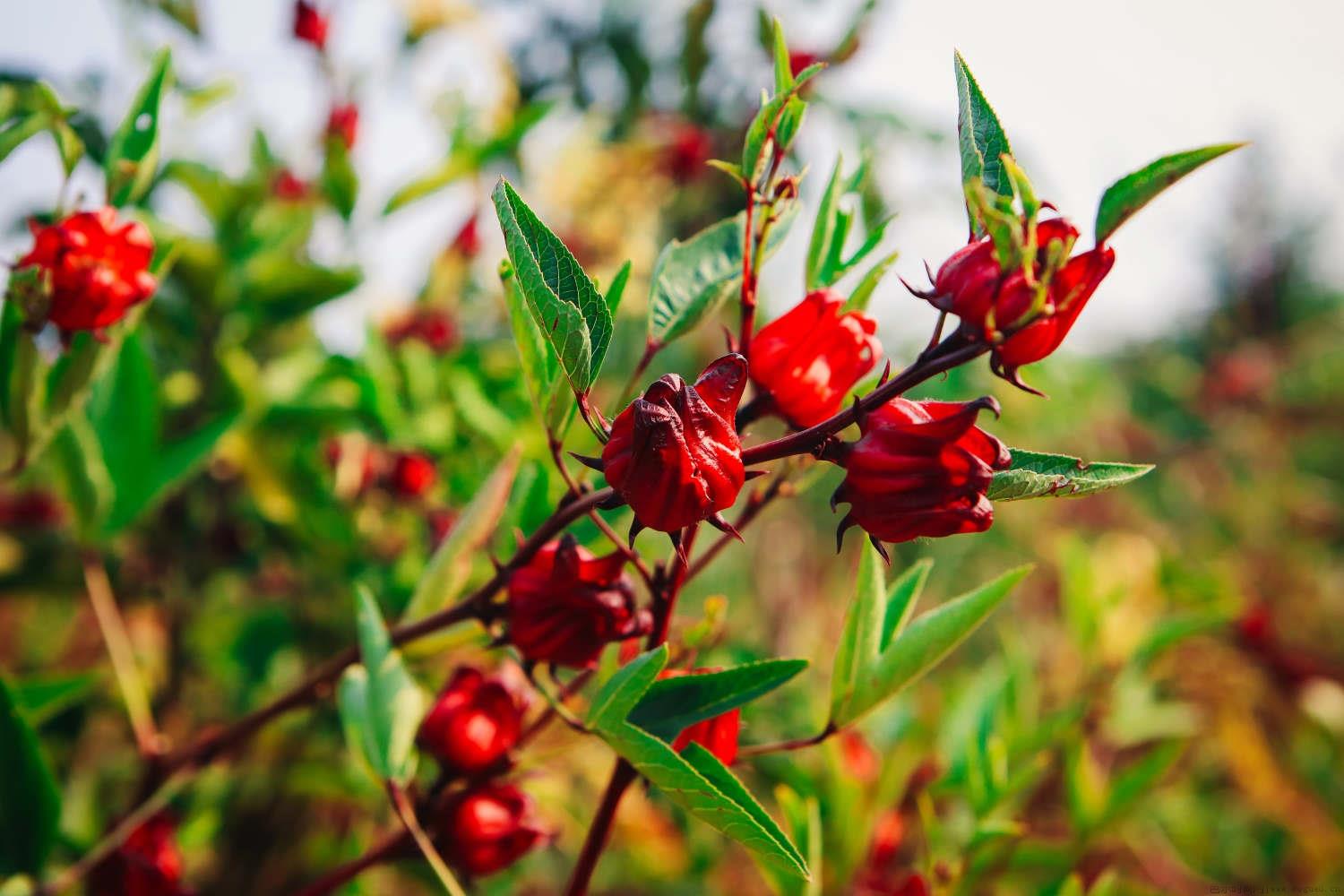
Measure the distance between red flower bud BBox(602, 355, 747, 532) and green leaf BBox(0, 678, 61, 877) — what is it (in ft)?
1.92

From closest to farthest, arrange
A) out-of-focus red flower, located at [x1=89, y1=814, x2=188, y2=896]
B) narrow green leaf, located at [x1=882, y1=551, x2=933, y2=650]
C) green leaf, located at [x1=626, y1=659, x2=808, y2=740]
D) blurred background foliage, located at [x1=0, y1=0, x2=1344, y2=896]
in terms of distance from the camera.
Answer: green leaf, located at [x1=626, y1=659, x2=808, y2=740] < narrow green leaf, located at [x1=882, y1=551, x2=933, y2=650] < out-of-focus red flower, located at [x1=89, y1=814, x2=188, y2=896] < blurred background foliage, located at [x1=0, y1=0, x2=1344, y2=896]

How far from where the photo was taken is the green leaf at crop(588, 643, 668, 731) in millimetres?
486

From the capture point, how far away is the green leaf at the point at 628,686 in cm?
49

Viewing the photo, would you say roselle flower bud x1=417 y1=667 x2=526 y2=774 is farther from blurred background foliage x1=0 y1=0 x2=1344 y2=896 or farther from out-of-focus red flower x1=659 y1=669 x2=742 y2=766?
out-of-focus red flower x1=659 y1=669 x2=742 y2=766

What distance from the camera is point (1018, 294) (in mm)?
412

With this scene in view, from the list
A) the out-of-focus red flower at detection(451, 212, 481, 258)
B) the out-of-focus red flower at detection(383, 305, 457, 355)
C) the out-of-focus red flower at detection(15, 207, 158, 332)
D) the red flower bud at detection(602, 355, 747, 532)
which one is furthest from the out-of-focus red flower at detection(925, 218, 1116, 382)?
the out-of-focus red flower at detection(451, 212, 481, 258)

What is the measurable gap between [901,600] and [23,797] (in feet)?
2.43

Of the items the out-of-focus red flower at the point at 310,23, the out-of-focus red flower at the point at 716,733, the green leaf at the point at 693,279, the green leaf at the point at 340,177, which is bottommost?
the out-of-focus red flower at the point at 716,733

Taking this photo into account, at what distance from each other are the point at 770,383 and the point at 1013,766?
0.90 metres

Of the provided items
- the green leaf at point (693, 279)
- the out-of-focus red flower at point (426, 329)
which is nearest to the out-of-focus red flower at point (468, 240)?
the out-of-focus red flower at point (426, 329)

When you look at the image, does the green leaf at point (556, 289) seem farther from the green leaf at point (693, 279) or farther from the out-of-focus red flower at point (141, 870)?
the out-of-focus red flower at point (141, 870)

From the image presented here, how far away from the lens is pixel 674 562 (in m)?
0.54

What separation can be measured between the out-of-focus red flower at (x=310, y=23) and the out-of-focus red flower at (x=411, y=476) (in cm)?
78

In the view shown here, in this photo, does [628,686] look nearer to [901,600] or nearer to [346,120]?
[901,600]
